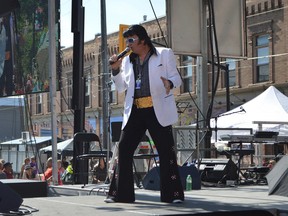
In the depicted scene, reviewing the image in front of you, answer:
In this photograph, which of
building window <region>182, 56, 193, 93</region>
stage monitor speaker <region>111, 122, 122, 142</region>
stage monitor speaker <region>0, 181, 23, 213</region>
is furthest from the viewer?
building window <region>182, 56, 193, 93</region>

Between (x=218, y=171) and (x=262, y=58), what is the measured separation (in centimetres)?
1898

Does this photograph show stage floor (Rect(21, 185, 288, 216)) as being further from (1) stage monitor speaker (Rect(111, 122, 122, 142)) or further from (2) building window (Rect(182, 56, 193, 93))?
(2) building window (Rect(182, 56, 193, 93))

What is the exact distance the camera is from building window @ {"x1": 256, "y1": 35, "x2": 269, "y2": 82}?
26781 mm

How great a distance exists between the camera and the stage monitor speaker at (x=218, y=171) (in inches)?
344

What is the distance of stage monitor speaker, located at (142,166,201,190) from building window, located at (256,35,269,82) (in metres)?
19.8

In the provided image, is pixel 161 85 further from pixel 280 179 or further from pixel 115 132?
pixel 115 132

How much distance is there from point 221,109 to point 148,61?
924 inches

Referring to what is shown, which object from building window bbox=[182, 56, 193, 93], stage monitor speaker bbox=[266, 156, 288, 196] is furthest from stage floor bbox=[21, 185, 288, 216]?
building window bbox=[182, 56, 193, 93]

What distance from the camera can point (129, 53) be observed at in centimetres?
601

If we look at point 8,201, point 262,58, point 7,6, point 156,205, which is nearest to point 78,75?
point 7,6

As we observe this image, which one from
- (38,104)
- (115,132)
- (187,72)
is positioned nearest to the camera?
(115,132)

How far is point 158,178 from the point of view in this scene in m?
7.08

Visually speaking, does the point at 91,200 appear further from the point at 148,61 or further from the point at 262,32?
the point at 262,32

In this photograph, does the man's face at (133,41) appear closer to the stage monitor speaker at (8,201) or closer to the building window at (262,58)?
the stage monitor speaker at (8,201)
